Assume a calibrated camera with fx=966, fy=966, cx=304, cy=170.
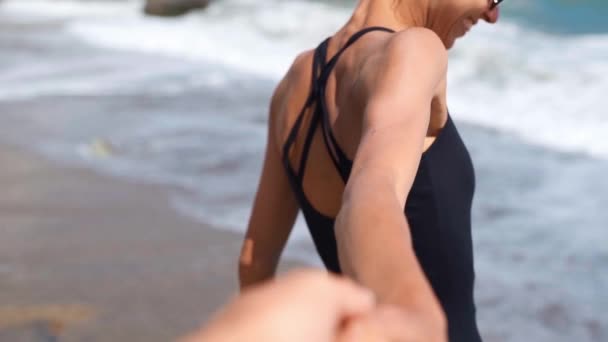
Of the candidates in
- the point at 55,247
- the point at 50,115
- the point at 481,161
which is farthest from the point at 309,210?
the point at 50,115

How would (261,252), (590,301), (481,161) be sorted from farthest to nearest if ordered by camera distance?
(481,161) → (590,301) → (261,252)

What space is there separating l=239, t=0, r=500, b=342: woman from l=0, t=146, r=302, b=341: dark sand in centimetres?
173

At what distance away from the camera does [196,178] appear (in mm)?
5855

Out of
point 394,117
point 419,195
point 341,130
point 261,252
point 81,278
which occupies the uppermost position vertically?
point 394,117

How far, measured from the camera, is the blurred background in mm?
3984

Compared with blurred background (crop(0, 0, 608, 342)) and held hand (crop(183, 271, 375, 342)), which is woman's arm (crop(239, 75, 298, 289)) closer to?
held hand (crop(183, 271, 375, 342))

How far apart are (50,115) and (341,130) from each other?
6.10m

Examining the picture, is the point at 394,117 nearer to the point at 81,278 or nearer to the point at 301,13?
the point at 81,278

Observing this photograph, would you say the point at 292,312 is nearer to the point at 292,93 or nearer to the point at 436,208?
the point at 436,208

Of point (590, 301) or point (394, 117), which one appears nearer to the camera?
point (394, 117)

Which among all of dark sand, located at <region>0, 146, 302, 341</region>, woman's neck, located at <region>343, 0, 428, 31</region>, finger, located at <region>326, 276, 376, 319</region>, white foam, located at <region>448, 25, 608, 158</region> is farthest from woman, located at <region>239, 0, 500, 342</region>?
white foam, located at <region>448, 25, 608, 158</region>

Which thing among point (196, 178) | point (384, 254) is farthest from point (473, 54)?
point (384, 254)

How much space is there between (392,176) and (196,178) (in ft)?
14.9

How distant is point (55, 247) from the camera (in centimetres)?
455
